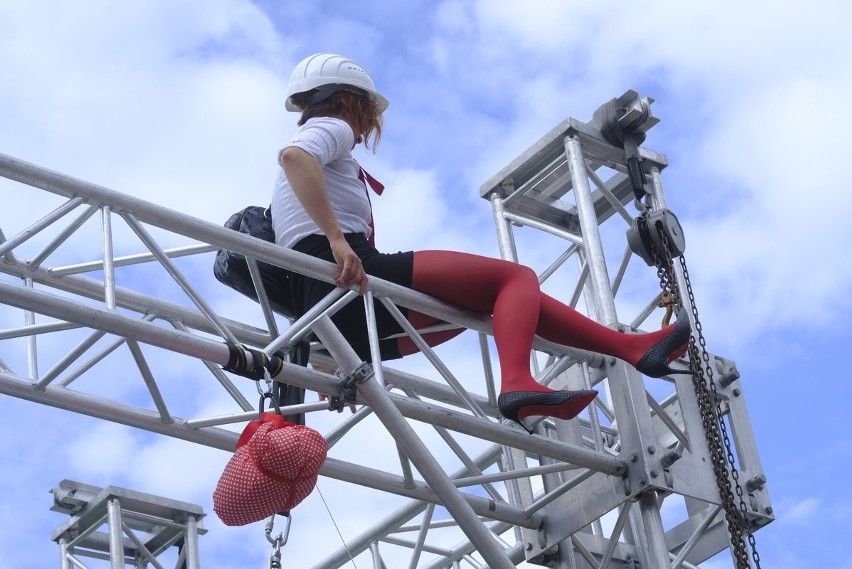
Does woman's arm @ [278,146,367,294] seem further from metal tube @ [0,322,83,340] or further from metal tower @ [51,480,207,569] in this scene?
metal tower @ [51,480,207,569]

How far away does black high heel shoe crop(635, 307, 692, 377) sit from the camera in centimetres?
630

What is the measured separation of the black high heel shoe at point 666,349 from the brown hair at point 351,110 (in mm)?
1431

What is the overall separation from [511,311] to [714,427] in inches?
47.8

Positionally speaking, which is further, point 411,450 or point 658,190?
point 658,190

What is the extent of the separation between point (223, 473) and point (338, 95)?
1.87m

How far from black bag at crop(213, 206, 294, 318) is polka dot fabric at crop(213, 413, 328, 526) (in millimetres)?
1145

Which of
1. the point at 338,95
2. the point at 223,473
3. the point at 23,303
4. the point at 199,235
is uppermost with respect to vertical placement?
the point at 338,95

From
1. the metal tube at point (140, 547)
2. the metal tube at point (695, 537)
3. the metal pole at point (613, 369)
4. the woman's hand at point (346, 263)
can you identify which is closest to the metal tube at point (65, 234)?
the woman's hand at point (346, 263)

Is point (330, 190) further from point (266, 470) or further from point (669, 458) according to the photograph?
point (669, 458)

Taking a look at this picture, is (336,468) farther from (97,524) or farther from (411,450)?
(97,524)

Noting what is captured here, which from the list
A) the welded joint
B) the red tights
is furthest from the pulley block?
the welded joint

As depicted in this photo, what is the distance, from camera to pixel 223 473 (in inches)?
211

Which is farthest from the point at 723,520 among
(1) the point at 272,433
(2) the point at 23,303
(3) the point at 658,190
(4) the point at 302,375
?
(2) the point at 23,303

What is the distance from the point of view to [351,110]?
6.59 metres
